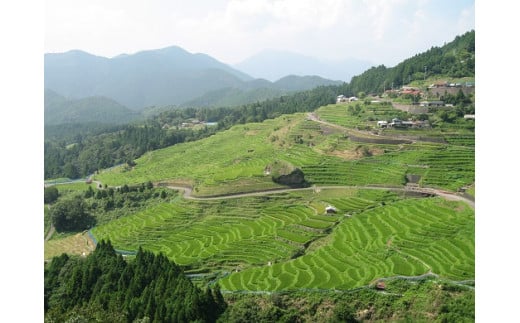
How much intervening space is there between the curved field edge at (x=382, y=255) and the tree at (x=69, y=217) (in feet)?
52.5

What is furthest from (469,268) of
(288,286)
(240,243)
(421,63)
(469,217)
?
(421,63)

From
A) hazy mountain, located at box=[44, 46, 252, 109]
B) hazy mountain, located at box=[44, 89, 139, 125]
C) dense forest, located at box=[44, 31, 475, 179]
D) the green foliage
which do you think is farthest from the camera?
hazy mountain, located at box=[44, 46, 252, 109]

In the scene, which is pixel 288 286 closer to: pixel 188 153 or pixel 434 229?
pixel 434 229

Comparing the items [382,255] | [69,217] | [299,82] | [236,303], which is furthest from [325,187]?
[299,82]

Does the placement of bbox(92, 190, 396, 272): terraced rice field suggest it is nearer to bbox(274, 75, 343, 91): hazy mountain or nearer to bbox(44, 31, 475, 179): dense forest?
bbox(44, 31, 475, 179): dense forest

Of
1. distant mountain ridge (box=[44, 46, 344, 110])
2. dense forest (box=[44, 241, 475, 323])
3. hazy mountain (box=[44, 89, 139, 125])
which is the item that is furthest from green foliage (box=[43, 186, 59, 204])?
distant mountain ridge (box=[44, 46, 344, 110])

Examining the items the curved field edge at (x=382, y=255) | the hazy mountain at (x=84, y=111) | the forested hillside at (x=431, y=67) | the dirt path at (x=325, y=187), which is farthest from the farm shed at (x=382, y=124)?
the hazy mountain at (x=84, y=111)

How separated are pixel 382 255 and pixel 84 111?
114366 millimetres

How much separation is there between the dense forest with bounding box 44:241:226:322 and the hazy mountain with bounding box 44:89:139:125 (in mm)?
95750

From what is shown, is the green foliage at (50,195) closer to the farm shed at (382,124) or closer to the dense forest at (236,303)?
the dense forest at (236,303)

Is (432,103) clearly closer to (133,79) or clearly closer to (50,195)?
(50,195)

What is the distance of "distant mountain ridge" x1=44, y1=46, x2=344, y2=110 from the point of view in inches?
6334
